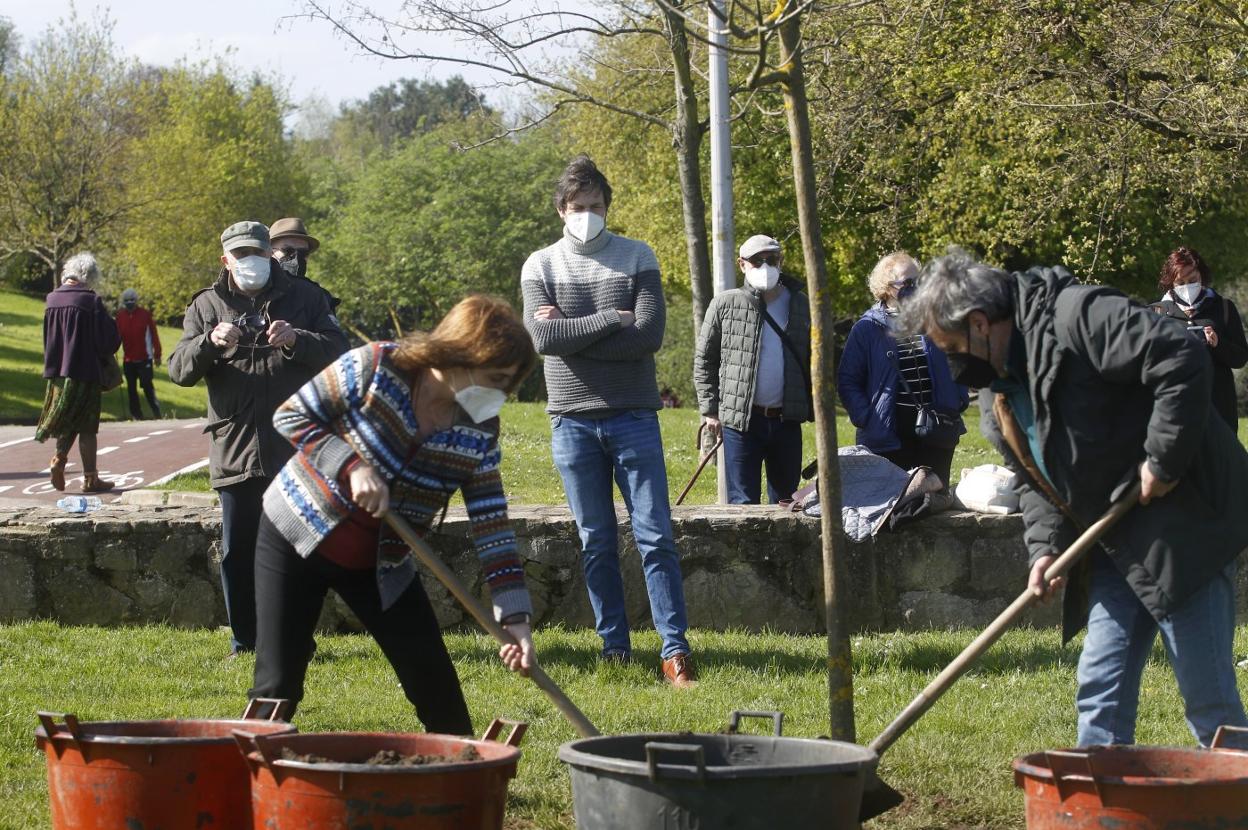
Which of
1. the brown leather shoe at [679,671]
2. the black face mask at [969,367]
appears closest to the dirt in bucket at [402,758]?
the black face mask at [969,367]

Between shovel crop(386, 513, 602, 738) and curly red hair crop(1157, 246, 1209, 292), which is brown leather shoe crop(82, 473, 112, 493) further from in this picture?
shovel crop(386, 513, 602, 738)

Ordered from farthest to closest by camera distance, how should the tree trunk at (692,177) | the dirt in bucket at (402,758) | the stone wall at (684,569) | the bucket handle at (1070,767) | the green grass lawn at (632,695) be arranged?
the tree trunk at (692,177) < the stone wall at (684,569) < the green grass lawn at (632,695) < the dirt in bucket at (402,758) < the bucket handle at (1070,767)

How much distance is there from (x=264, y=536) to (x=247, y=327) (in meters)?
2.39

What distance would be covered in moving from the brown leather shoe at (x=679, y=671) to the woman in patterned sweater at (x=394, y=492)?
6.43 ft

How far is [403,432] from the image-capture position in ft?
14.5

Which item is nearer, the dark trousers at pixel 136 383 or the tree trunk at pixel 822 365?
the tree trunk at pixel 822 365

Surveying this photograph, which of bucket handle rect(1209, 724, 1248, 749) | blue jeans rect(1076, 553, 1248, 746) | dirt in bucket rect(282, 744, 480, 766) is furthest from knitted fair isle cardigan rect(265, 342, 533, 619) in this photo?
bucket handle rect(1209, 724, 1248, 749)

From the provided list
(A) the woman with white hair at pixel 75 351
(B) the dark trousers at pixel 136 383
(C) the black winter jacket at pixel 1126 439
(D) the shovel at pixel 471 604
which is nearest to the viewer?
(C) the black winter jacket at pixel 1126 439

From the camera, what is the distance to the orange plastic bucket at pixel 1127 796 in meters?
3.47

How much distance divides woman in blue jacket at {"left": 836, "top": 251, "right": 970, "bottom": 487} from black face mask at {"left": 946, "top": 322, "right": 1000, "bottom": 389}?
3553 millimetres

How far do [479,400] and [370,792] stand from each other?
4.06 feet

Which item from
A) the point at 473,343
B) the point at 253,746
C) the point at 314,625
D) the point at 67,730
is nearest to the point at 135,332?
the point at 314,625

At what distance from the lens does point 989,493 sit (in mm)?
7996

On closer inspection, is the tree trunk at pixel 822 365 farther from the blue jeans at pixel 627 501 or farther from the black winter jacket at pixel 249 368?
the black winter jacket at pixel 249 368
